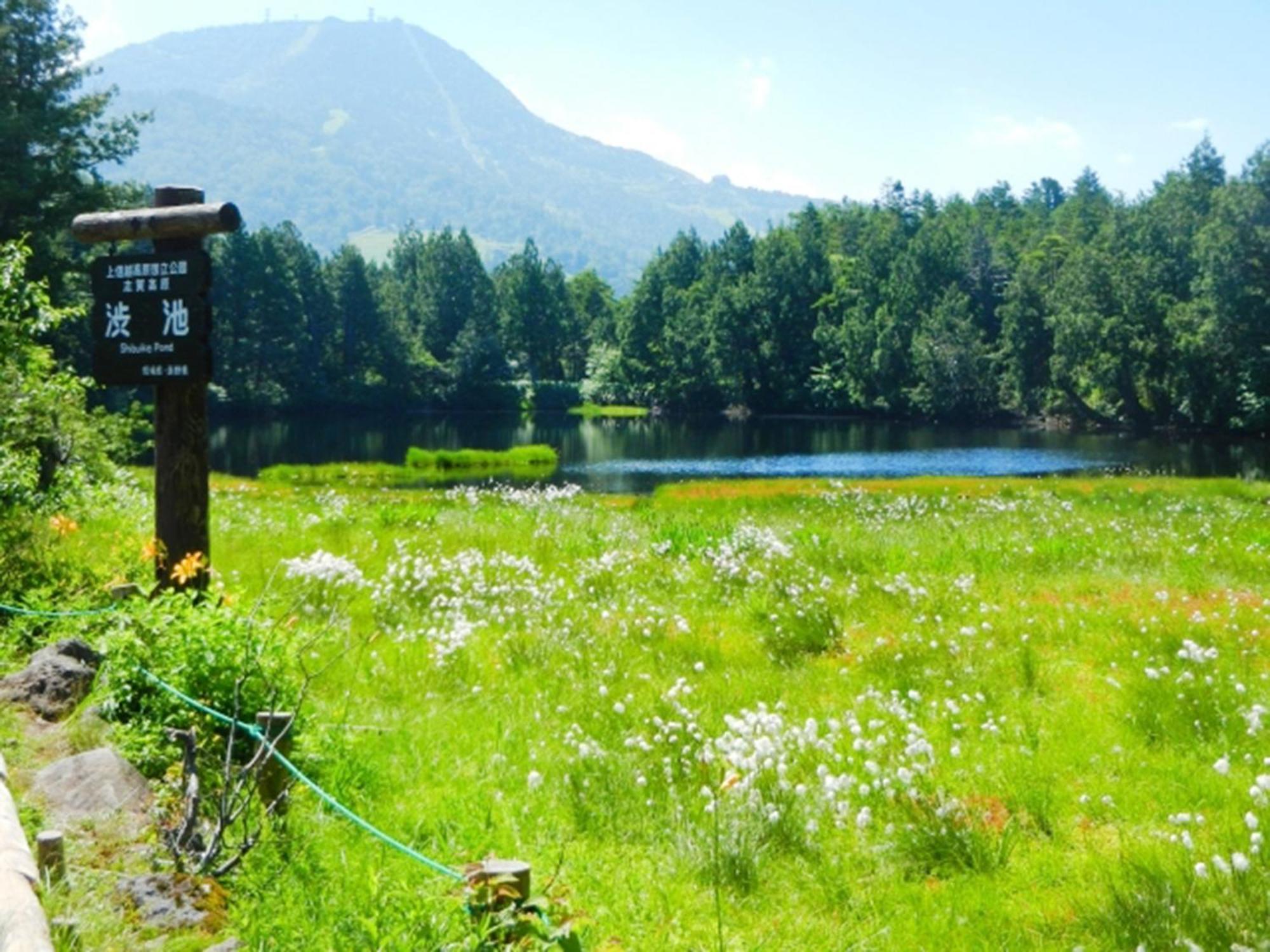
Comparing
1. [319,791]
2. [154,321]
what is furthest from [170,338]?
[319,791]

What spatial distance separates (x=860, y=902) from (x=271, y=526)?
14.9 metres

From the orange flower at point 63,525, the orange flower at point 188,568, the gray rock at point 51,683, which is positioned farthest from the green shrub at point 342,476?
the gray rock at point 51,683

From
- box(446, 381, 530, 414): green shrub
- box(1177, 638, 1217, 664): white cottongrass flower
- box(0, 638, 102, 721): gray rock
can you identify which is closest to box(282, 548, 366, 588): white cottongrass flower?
box(0, 638, 102, 721): gray rock

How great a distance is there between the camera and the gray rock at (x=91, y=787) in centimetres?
560

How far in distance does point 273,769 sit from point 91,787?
3.14ft

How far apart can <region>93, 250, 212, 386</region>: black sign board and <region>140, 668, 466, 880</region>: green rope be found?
10.3 ft

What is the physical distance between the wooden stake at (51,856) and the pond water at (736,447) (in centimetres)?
4056

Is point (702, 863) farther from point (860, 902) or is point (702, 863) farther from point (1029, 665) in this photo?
point (1029, 665)

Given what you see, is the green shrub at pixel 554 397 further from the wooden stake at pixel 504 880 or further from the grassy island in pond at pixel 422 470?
the wooden stake at pixel 504 880

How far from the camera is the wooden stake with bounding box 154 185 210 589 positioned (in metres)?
9.05

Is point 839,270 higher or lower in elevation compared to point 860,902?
higher

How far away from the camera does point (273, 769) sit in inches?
231

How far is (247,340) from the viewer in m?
106

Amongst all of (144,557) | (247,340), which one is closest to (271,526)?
(144,557)
